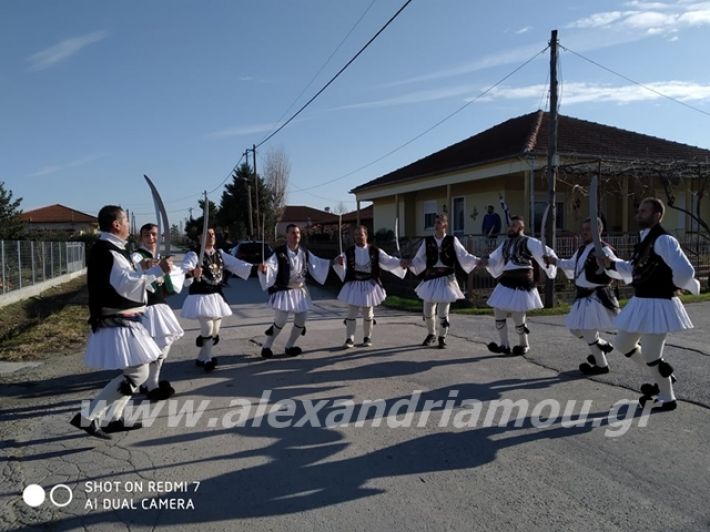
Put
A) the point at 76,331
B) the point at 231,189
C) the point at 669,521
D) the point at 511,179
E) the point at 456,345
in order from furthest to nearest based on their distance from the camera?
the point at 231,189, the point at 511,179, the point at 76,331, the point at 456,345, the point at 669,521

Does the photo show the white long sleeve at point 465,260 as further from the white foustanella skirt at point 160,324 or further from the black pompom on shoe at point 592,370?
the white foustanella skirt at point 160,324

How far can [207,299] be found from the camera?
725 centimetres

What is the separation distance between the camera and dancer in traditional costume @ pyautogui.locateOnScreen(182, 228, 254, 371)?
23.4 ft

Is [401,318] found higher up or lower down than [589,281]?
lower down

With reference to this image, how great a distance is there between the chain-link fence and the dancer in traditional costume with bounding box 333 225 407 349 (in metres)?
11.9

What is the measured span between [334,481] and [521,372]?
3.85 meters

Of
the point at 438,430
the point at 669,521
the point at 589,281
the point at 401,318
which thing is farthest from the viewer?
the point at 401,318

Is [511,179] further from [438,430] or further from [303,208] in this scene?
[303,208]

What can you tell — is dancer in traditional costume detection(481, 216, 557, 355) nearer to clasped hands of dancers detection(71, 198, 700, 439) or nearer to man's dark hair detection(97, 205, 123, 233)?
clasped hands of dancers detection(71, 198, 700, 439)

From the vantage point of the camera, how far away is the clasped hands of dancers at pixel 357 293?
480cm

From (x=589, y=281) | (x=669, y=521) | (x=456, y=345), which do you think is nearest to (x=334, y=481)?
(x=669, y=521)

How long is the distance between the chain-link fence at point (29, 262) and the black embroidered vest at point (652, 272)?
16.4m

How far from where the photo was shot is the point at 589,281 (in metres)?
6.79

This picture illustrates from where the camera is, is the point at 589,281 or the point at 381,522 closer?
the point at 381,522
